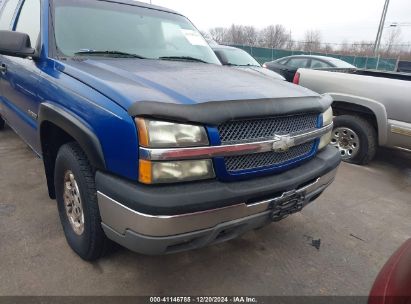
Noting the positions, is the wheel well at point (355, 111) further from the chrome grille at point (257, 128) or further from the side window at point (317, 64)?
the side window at point (317, 64)

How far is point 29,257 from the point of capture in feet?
8.09

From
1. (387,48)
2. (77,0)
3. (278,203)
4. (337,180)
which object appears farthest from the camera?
(387,48)

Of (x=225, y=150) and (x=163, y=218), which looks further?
(x=225, y=150)

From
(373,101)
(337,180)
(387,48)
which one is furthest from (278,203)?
(387,48)

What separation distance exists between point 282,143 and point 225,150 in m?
0.43

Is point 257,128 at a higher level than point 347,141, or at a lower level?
higher

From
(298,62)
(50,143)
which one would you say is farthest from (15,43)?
(298,62)

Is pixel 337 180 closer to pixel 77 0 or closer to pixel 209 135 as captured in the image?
pixel 209 135

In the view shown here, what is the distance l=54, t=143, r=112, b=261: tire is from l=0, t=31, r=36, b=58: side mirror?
0.91 metres

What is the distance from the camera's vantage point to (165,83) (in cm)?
212

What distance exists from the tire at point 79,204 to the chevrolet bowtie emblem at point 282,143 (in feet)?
3.65

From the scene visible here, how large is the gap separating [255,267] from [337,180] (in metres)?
2.34

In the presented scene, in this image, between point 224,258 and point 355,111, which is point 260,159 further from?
point 355,111

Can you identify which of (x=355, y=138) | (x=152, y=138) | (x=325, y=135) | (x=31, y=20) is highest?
(x=31, y=20)
